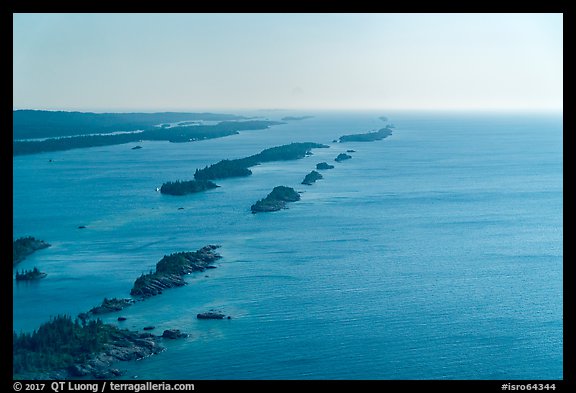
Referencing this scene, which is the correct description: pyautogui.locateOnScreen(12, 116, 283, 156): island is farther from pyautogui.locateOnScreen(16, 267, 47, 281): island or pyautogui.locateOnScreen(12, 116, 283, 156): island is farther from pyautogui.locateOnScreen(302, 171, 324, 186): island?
pyautogui.locateOnScreen(16, 267, 47, 281): island

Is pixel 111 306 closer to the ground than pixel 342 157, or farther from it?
closer to the ground

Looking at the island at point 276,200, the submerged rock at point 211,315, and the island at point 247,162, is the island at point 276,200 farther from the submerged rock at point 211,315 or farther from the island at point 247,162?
the submerged rock at point 211,315

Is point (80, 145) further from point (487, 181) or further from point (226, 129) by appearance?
point (487, 181)

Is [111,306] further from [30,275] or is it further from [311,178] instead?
[311,178]

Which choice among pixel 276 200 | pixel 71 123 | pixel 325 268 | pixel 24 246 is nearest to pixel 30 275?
pixel 24 246

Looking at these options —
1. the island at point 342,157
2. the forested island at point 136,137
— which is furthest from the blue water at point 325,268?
the forested island at point 136,137
